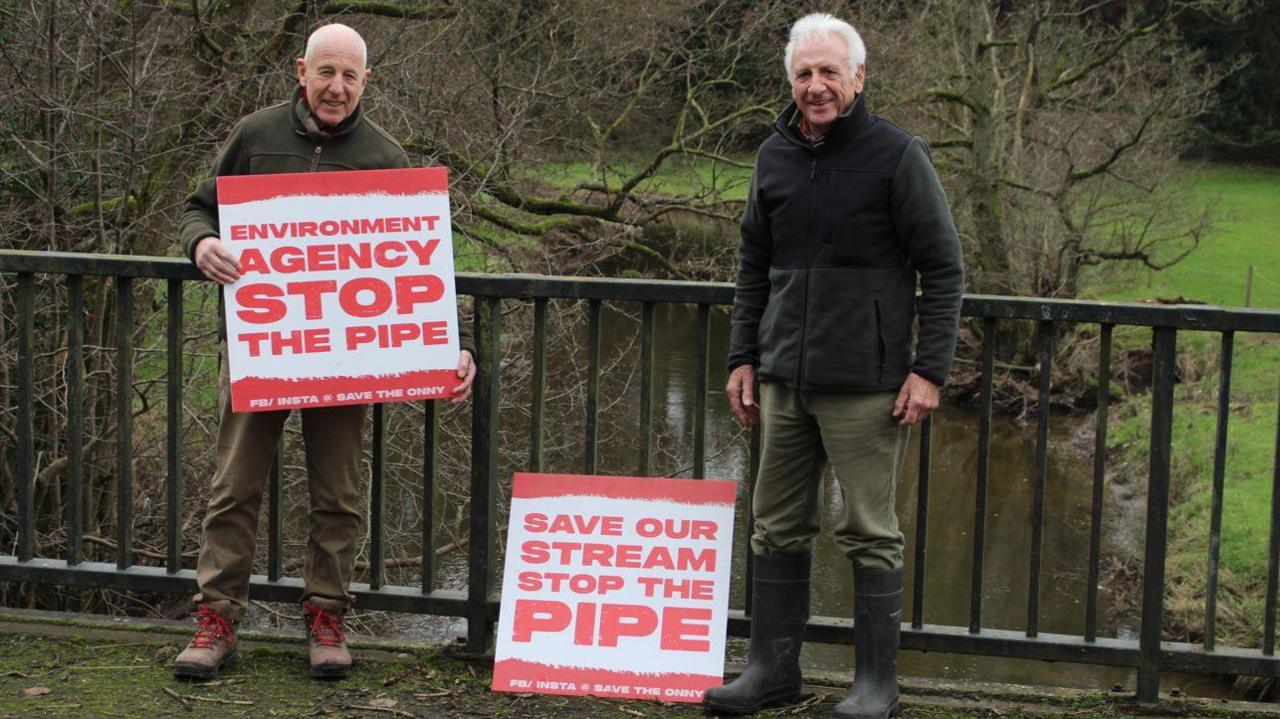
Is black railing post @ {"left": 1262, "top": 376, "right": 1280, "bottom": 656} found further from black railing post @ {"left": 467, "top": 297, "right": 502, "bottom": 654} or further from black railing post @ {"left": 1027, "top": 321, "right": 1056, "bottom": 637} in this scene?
black railing post @ {"left": 467, "top": 297, "right": 502, "bottom": 654}

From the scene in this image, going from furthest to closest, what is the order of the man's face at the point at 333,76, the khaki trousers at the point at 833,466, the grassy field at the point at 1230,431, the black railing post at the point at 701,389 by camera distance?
the grassy field at the point at 1230,431 < the black railing post at the point at 701,389 < the man's face at the point at 333,76 < the khaki trousers at the point at 833,466

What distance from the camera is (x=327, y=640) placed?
5008mm

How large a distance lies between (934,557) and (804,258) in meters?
12.4

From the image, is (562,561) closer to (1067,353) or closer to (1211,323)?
(1211,323)

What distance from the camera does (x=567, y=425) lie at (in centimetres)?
1347

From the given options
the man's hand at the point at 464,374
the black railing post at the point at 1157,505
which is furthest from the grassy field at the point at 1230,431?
the man's hand at the point at 464,374

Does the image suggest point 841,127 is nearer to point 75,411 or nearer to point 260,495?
point 260,495

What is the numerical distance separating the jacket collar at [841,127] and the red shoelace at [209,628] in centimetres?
240

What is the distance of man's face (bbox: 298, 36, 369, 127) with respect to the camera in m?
4.67

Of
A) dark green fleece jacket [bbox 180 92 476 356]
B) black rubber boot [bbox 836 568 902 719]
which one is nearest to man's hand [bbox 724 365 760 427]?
black rubber boot [bbox 836 568 902 719]

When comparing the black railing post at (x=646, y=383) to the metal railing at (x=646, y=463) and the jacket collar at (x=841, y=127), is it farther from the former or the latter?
the jacket collar at (x=841, y=127)

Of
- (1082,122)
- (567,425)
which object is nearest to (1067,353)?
(1082,122)

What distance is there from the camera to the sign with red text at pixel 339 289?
4.80m

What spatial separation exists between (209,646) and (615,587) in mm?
1333
